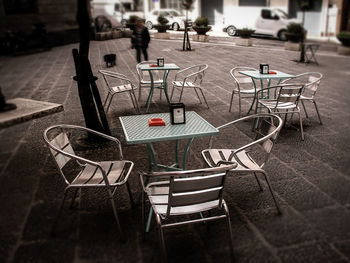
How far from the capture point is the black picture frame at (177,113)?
8.71 feet

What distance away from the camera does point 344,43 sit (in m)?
11.0

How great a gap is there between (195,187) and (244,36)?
18.0ft

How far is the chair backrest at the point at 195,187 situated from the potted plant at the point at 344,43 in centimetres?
1086

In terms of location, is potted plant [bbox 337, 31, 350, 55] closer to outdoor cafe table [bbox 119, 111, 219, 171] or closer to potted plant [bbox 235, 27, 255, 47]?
potted plant [bbox 235, 27, 255, 47]

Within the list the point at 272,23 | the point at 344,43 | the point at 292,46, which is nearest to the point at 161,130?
the point at 272,23

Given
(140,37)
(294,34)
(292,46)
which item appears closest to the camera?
(140,37)

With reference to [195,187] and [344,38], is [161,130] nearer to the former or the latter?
[195,187]

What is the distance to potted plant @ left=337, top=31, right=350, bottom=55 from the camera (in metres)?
10.8

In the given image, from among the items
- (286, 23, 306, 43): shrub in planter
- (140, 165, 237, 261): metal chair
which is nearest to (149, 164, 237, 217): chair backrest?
(140, 165, 237, 261): metal chair

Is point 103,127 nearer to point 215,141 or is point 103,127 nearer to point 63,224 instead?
point 215,141

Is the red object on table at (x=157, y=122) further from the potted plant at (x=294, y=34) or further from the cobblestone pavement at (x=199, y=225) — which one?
the potted plant at (x=294, y=34)

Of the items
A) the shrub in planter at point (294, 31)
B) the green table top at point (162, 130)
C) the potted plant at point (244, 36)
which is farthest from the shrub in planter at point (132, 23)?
the shrub in planter at point (294, 31)

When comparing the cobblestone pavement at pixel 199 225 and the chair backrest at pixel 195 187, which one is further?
the cobblestone pavement at pixel 199 225

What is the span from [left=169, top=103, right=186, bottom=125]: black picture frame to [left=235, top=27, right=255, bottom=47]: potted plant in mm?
2749
